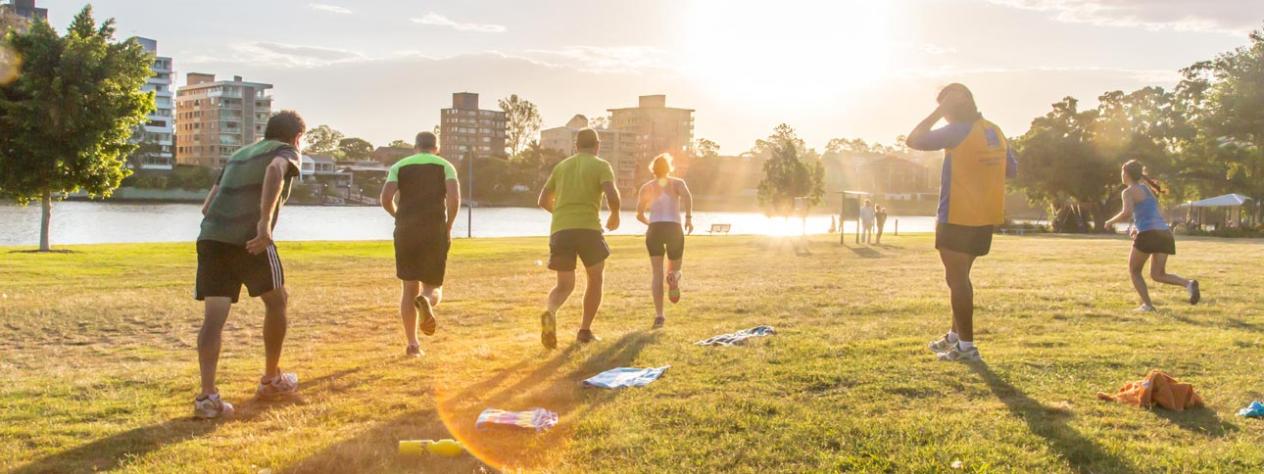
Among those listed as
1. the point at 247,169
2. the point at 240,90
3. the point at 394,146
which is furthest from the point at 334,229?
the point at 394,146

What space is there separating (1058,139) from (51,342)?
70596 millimetres

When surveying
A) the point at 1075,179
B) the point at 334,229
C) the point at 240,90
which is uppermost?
the point at 240,90

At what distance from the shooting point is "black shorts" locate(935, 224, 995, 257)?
6891 mm

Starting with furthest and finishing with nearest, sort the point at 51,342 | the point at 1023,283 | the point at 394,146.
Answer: the point at 394,146 → the point at 1023,283 → the point at 51,342

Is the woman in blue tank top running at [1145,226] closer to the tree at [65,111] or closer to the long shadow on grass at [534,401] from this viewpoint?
the long shadow on grass at [534,401]

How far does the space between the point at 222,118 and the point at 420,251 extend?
163 m

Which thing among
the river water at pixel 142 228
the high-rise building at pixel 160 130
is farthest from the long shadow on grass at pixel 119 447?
the high-rise building at pixel 160 130

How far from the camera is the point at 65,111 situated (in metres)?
29.7

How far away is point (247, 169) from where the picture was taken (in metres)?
5.74

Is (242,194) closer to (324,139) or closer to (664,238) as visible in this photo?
(664,238)

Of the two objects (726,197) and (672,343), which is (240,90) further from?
(672,343)

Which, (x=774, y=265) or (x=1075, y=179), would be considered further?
(x=1075, y=179)

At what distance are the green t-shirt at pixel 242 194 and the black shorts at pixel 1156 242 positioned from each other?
983cm

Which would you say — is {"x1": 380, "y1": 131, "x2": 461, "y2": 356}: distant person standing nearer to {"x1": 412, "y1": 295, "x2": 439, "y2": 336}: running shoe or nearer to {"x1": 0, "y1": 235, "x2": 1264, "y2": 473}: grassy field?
{"x1": 412, "y1": 295, "x2": 439, "y2": 336}: running shoe
